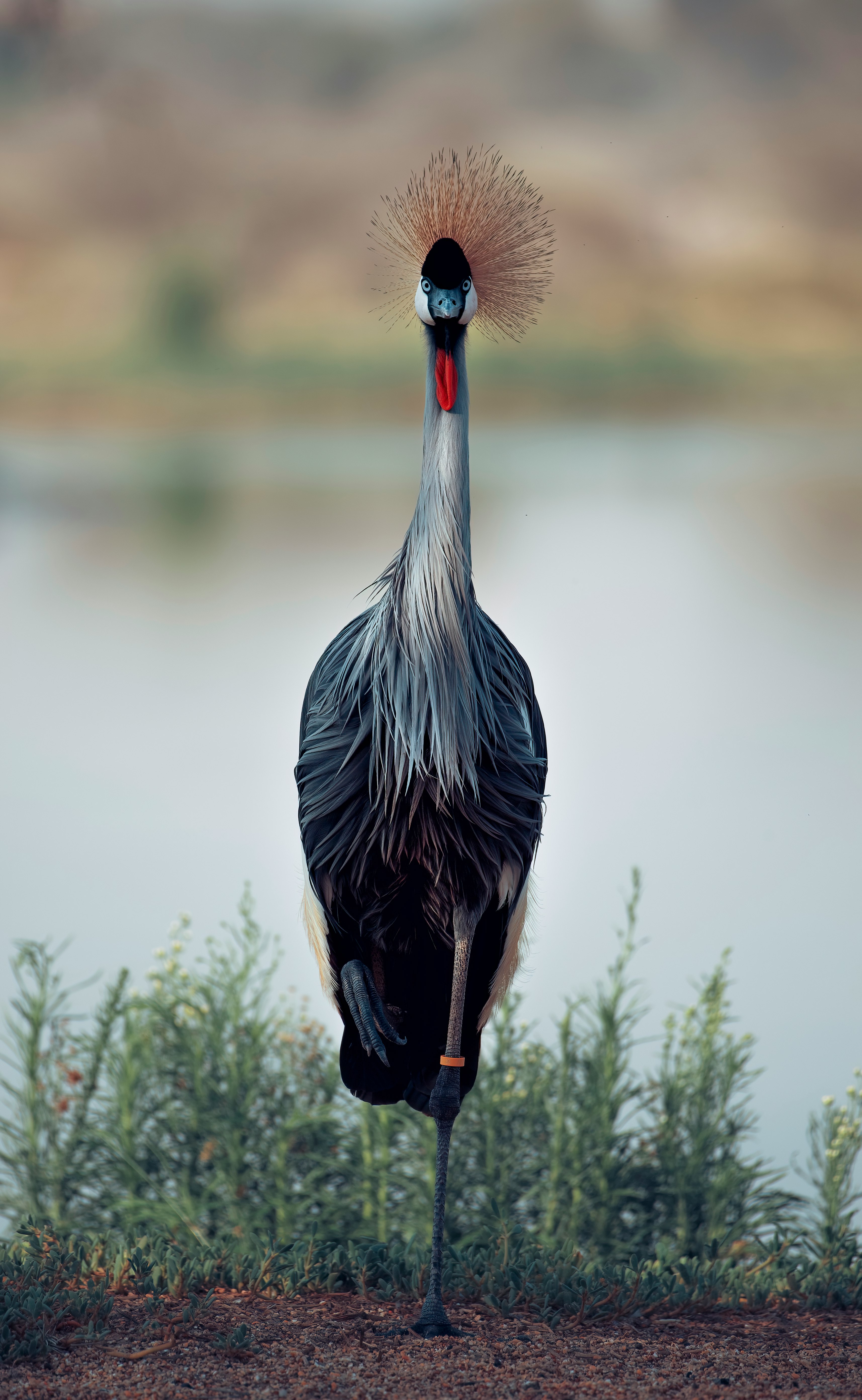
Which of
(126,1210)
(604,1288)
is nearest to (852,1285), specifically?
(604,1288)

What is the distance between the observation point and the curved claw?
12.1 ft

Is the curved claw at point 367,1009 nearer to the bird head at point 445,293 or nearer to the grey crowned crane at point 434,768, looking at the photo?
the grey crowned crane at point 434,768

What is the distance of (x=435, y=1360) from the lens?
11.0ft

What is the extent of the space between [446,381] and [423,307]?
0.78 feet

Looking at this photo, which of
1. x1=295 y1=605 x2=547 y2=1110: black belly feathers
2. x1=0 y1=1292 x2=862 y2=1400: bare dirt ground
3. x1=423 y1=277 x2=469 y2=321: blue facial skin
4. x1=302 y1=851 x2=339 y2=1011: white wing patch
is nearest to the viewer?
x1=0 y1=1292 x2=862 y2=1400: bare dirt ground

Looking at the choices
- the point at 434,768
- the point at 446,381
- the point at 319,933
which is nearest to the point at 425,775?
the point at 434,768

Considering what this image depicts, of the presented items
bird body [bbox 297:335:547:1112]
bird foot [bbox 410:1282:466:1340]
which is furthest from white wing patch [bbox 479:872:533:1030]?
bird foot [bbox 410:1282:466:1340]

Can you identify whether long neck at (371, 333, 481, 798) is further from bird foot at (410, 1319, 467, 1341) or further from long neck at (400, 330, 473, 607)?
bird foot at (410, 1319, 467, 1341)

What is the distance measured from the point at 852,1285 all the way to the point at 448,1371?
158 centimetres

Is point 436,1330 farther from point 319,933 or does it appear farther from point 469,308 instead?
point 469,308

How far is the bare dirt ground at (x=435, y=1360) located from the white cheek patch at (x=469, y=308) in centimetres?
289

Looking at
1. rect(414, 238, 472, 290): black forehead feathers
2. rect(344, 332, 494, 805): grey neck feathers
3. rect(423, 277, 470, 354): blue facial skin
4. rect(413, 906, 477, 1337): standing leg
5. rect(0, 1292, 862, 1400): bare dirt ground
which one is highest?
rect(414, 238, 472, 290): black forehead feathers

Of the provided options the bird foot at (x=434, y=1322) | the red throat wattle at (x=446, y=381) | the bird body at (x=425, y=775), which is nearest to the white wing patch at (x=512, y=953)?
the bird body at (x=425, y=775)

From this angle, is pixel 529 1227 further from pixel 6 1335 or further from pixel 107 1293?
pixel 6 1335
